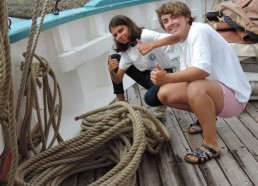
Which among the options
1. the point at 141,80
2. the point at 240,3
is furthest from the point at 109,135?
the point at 240,3

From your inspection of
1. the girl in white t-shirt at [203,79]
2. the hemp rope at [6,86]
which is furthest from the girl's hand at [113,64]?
the hemp rope at [6,86]

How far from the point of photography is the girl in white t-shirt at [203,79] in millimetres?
1696

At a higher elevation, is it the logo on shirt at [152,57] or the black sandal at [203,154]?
the logo on shirt at [152,57]

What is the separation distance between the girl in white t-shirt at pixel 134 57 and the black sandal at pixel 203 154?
1.56 feet

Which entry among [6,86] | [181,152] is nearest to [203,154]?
[181,152]

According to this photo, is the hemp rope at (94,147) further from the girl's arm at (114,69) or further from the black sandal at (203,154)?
the girl's arm at (114,69)

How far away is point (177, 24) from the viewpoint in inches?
71.2

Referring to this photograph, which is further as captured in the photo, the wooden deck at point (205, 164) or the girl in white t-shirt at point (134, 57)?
the girl in white t-shirt at point (134, 57)

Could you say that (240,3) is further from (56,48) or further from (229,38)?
(56,48)

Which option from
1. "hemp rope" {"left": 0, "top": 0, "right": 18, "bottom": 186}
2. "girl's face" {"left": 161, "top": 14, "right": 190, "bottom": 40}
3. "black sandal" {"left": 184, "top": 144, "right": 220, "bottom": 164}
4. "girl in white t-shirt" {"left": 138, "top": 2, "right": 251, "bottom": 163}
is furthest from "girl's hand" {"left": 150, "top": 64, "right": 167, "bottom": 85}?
"hemp rope" {"left": 0, "top": 0, "right": 18, "bottom": 186}

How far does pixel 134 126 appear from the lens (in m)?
1.76

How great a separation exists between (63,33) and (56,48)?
0.13 metres

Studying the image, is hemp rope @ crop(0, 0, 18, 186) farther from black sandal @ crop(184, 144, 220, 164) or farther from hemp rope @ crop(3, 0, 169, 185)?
black sandal @ crop(184, 144, 220, 164)

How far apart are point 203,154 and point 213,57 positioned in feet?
1.64
